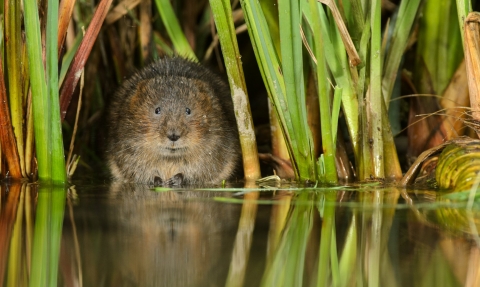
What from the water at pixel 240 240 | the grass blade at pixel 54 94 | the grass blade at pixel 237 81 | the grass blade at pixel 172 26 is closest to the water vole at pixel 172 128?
the grass blade at pixel 172 26

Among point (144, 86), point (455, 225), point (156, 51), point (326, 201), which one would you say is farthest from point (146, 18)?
point (455, 225)

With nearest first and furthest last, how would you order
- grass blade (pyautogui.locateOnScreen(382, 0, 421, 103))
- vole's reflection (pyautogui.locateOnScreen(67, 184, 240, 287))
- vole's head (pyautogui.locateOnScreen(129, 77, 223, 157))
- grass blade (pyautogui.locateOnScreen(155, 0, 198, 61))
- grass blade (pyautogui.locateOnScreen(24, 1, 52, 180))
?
1. vole's reflection (pyautogui.locateOnScreen(67, 184, 240, 287))
2. grass blade (pyautogui.locateOnScreen(24, 1, 52, 180))
3. grass blade (pyautogui.locateOnScreen(382, 0, 421, 103))
4. vole's head (pyautogui.locateOnScreen(129, 77, 223, 157))
5. grass blade (pyautogui.locateOnScreen(155, 0, 198, 61))

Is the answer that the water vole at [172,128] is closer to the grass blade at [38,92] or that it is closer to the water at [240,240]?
the grass blade at [38,92]

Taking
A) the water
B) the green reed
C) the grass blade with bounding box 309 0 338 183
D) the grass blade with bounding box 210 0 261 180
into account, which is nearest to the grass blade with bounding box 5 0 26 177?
the green reed

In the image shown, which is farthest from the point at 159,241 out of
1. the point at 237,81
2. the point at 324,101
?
the point at 237,81

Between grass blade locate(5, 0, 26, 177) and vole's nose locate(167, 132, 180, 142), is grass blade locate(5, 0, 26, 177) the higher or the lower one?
the higher one

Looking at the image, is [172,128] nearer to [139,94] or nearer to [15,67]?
[139,94]

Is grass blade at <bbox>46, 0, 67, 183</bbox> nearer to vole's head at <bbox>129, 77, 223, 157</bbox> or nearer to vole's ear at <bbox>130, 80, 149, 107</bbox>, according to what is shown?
vole's head at <bbox>129, 77, 223, 157</bbox>

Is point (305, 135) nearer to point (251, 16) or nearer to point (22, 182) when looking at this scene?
point (251, 16)

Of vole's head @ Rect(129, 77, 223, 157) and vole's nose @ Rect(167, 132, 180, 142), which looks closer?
vole's nose @ Rect(167, 132, 180, 142)

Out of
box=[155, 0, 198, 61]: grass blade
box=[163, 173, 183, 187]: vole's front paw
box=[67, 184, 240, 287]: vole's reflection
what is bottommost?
box=[67, 184, 240, 287]: vole's reflection
